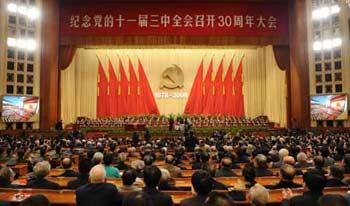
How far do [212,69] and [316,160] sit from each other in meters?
18.8

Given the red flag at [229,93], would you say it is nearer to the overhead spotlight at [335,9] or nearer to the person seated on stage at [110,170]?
the overhead spotlight at [335,9]

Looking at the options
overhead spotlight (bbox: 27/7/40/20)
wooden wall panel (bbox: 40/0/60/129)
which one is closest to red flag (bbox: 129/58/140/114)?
wooden wall panel (bbox: 40/0/60/129)

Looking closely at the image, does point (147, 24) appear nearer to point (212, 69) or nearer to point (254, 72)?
point (212, 69)

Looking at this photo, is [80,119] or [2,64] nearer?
[2,64]

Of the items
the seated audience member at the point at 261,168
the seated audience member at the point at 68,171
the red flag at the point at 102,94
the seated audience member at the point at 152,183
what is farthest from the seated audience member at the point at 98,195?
the red flag at the point at 102,94

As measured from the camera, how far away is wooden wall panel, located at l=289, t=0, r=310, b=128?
17922 millimetres

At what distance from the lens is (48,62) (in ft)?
60.3

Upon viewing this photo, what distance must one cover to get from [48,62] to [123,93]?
18.0 ft

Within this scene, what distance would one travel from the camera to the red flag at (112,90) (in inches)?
878

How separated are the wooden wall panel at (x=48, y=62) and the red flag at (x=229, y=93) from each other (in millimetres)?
10522

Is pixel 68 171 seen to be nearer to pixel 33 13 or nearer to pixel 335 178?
pixel 335 178

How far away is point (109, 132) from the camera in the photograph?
17.4 m

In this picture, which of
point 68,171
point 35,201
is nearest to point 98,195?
point 35,201

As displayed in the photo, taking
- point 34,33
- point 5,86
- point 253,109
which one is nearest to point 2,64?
point 5,86
